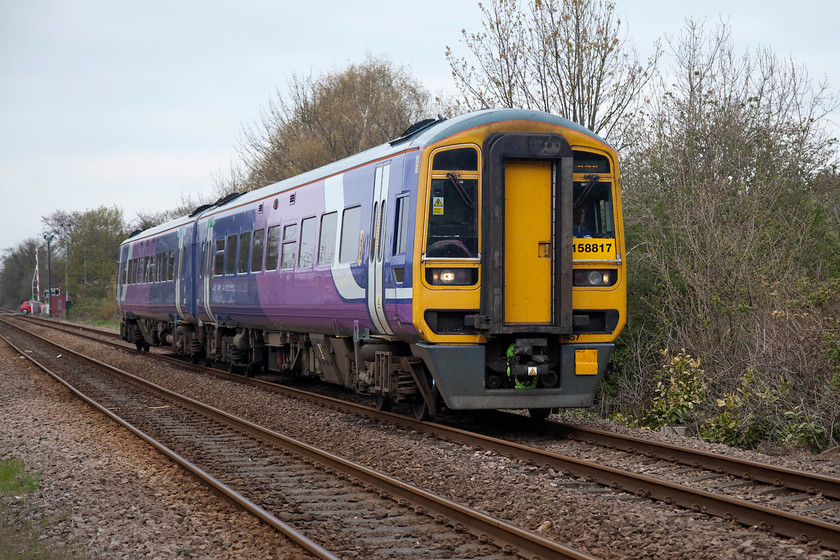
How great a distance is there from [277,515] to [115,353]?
2010 centimetres

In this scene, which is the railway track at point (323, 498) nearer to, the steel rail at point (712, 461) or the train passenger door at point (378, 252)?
the train passenger door at point (378, 252)

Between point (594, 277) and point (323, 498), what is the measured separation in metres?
3.84

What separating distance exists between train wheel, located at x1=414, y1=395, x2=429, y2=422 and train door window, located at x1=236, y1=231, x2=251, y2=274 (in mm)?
5669

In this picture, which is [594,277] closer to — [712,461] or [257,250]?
[712,461]

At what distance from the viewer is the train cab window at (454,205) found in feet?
29.3

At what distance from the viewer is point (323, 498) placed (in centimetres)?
675

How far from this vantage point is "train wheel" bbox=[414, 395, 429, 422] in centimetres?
1009

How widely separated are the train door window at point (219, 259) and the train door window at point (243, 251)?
1.12 meters

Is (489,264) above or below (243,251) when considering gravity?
below

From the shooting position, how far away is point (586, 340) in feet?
30.3

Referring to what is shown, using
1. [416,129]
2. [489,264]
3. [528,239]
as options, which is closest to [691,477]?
[489,264]

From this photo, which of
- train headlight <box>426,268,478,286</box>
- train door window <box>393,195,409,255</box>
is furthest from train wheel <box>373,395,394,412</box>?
train headlight <box>426,268,478,286</box>

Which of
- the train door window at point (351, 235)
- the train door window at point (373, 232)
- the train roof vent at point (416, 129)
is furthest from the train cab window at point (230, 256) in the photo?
the train roof vent at point (416, 129)

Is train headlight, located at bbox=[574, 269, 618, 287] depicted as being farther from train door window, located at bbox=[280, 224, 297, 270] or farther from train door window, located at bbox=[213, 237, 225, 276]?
train door window, located at bbox=[213, 237, 225, 276]
